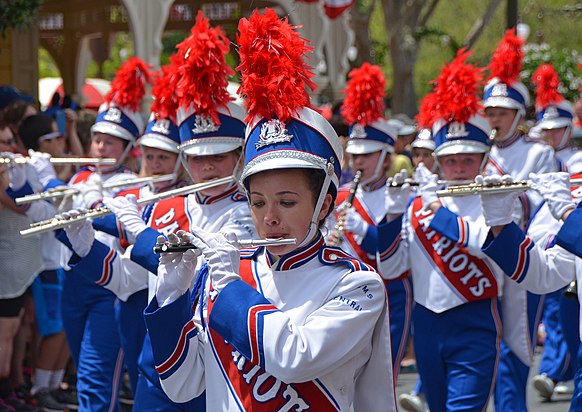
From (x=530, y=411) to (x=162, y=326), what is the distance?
192 inches

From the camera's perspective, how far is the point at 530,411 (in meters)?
7.65

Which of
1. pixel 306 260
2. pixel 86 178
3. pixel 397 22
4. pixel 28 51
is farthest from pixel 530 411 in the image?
pixel 397 22

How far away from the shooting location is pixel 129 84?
280 inches

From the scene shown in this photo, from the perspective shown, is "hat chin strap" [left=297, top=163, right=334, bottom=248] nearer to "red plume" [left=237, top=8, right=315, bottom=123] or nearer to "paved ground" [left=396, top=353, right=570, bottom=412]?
"red plume" [left=237, top=8, right=315, bottom=123]

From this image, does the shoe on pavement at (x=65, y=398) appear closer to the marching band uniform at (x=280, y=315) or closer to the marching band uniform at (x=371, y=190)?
the marching band uniform at (x=371, y=190)

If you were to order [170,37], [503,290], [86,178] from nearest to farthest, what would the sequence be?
[503,290]
[86,178]
[170,37]

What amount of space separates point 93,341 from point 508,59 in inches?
169

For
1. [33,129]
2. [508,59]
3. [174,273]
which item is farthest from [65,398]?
[174,273]

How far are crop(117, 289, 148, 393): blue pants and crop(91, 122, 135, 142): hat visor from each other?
A: 61.1 inches

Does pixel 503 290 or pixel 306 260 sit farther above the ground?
pixel 306 260

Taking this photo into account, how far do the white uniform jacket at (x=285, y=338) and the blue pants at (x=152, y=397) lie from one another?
1001 mm

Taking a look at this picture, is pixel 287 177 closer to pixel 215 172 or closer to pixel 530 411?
pixel 215 172

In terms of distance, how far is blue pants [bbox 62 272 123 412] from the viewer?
598cm

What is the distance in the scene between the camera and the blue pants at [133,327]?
558 cm
